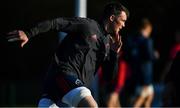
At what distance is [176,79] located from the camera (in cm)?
784

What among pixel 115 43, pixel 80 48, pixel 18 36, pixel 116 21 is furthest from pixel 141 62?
pixel 18 36

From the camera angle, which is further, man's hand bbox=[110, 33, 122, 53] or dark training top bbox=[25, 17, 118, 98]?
man's hand bbox=[110, 33, 122, 53]

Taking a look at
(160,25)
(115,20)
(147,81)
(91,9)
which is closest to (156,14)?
(160,25)

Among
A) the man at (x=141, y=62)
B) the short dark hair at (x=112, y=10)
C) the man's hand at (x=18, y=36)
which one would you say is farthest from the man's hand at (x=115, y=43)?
the man at (x=141, y=62)

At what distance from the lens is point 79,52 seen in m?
8.02

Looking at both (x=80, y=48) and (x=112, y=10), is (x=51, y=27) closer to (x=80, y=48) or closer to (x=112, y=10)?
(x=80, y=48)

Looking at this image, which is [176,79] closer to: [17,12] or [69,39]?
[69,39]

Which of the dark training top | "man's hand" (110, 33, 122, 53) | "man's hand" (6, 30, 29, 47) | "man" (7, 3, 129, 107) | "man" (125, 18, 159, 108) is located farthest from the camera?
"man" (125, 18, 159, 108)

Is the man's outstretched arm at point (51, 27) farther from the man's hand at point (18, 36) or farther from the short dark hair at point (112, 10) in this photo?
the short dark hair at point (112, 10)

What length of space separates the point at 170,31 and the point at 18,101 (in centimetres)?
542

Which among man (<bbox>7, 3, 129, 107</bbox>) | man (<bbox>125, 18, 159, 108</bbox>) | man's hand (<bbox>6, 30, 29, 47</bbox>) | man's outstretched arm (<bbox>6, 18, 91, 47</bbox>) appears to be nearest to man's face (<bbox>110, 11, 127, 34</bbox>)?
man (<bbox>7, 3, 129, 107</bbox>)

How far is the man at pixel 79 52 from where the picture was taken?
25.5ft

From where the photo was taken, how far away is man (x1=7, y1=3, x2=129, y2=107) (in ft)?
25.5

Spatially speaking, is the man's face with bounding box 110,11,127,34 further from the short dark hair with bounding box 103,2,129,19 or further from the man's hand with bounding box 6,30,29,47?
the man's hand with bounding box 6,30,29,47
